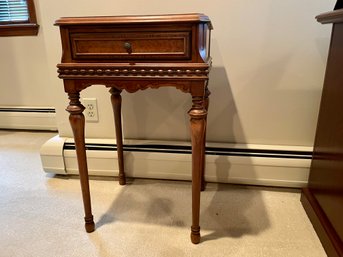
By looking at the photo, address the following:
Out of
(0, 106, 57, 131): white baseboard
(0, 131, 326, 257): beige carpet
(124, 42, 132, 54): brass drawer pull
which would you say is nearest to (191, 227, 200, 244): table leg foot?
(0, 131, 326, 257): beige carpet

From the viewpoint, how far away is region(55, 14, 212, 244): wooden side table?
2.36 ft

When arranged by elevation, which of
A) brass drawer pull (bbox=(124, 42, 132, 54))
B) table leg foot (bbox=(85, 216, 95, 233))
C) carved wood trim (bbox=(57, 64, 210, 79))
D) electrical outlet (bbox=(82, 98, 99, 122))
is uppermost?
brass drawer pull (bbox=(124, 42, 132, 54))

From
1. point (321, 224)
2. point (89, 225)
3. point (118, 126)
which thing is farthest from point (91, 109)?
point (321, 224)

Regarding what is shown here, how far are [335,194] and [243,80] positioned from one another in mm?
545

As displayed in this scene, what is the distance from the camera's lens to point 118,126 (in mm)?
1172

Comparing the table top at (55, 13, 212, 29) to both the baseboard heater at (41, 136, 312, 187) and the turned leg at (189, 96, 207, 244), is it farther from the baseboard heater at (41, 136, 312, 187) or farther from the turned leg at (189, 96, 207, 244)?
the baseboard heater at (41, 136, 312, 187)

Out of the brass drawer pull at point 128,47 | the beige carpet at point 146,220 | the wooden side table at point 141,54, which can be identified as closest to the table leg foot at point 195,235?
the beige carpet at point 146,220

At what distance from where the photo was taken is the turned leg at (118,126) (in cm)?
112

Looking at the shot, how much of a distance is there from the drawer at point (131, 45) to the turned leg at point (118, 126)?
0.34 m

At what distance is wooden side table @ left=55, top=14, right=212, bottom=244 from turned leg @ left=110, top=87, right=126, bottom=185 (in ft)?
1.00

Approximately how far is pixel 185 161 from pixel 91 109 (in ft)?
1.65

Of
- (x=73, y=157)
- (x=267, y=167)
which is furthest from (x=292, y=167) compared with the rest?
(x=73, y=157)

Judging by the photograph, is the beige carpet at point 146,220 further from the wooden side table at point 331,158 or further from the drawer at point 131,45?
the drawer at point 131,45

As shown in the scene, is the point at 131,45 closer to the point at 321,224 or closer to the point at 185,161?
the point at 185,161
